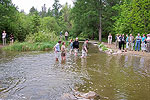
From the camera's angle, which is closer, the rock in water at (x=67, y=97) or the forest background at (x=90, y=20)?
the rock in water at (x=67, y=97)

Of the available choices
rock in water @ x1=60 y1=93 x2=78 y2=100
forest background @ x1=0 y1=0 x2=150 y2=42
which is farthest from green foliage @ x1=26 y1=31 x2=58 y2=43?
rock in water @ x1=60 y1=93 x2=78 y2=100

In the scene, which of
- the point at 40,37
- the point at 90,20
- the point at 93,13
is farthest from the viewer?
the point at 90,20

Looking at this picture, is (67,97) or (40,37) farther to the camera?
(40,37)

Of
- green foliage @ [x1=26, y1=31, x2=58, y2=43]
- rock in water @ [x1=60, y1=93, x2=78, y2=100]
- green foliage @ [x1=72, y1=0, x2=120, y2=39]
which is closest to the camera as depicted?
rock in water @ [x1=60, y1=93, x2=78, y2=100]

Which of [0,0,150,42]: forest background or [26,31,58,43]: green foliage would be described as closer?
[0,0,150,42]: forest background

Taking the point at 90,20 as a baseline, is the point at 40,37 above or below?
below

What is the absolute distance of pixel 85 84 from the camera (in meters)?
7.52

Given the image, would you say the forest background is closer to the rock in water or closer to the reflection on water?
the reflection on water

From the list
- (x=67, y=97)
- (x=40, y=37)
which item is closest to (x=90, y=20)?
(x=40, y=37)

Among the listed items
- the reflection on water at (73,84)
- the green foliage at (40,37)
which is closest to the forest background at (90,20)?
the green foliage at (40,37)

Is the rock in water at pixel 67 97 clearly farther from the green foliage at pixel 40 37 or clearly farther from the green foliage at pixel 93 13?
the green foliage at pixel 93 13

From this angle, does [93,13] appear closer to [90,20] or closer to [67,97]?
[90,20]

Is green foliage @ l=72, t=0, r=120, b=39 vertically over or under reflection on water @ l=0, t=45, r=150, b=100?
over

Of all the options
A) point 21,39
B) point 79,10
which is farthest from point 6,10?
point 79,10
